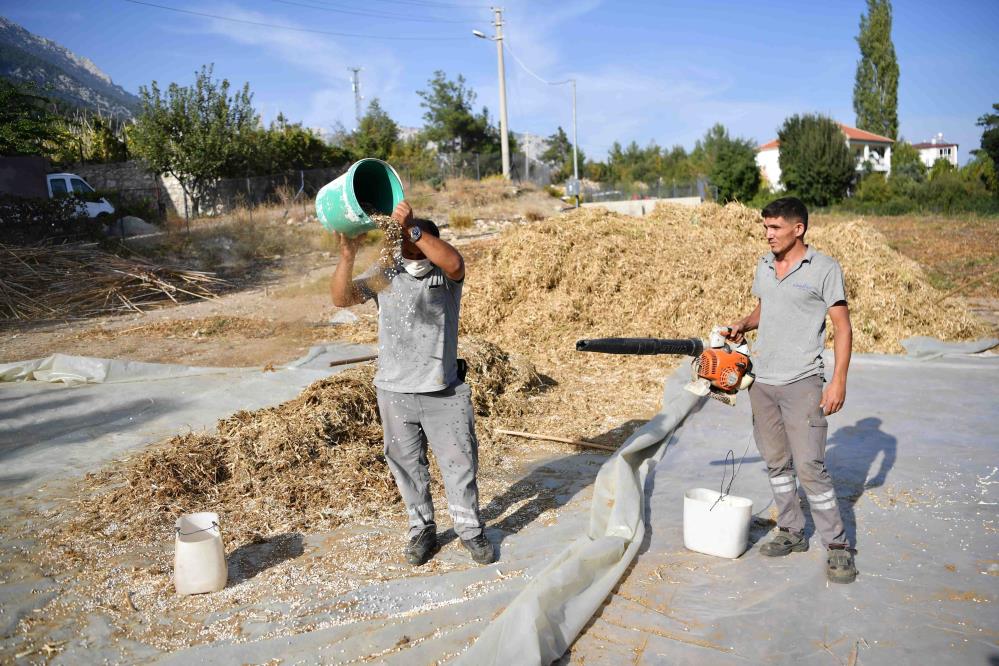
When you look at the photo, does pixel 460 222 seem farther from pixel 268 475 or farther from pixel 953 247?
pixel 268 475

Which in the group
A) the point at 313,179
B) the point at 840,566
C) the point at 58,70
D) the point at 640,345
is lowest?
the point at 840,566

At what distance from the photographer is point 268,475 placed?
4176 millimetres

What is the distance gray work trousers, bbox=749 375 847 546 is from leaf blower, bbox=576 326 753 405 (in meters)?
0.10

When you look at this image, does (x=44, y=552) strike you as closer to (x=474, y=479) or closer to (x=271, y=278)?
(x=474, y=479)

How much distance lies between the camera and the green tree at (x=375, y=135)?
35.0 meters

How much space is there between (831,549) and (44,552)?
11.2 feet

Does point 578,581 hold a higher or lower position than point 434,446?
lower

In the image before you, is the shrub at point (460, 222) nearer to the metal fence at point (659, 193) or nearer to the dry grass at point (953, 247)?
the dry grass at point (953, 247)

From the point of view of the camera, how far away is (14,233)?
13.0 meters

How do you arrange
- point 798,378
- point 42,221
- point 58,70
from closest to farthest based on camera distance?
point 798,378 < point 42,221 < point 58,70

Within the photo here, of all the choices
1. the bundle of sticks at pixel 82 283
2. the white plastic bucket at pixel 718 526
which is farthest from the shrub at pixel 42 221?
the white plastic bucket at pixel 718 526

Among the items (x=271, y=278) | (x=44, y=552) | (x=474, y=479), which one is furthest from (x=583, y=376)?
(x=271, y=278)

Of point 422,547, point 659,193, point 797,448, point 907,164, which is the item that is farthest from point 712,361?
point 907,164

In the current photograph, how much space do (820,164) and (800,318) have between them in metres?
39.5
